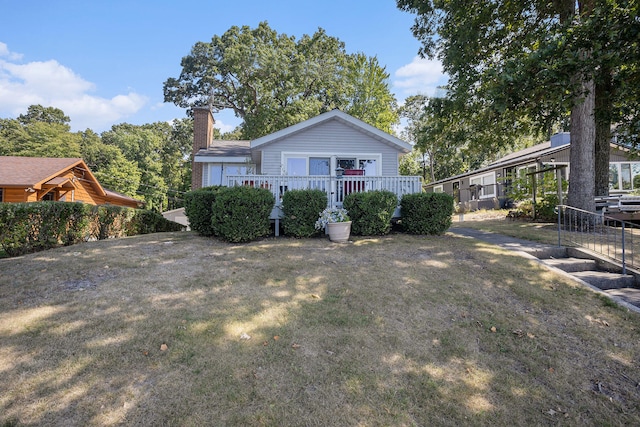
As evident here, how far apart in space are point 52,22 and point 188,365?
12.3 m

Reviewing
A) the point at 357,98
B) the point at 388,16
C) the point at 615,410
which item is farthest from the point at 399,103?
the point at 615,410

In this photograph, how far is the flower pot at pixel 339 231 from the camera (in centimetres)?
699

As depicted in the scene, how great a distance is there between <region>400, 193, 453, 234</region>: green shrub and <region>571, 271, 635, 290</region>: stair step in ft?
9.81

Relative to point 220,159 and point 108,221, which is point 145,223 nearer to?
point 108,221

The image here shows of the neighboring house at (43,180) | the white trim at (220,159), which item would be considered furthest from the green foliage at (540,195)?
the neighboring house at (43,180)

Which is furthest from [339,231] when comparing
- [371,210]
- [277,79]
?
[277,79]

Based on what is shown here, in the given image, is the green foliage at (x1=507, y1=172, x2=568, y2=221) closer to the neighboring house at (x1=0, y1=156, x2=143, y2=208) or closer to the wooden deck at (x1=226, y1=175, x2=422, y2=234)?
the wooden deck at (x1=226, y1=175, x2=422, y2=234)

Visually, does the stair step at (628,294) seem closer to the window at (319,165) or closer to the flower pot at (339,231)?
the flower pot at (339,231)

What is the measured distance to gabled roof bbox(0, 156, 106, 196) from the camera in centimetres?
1449

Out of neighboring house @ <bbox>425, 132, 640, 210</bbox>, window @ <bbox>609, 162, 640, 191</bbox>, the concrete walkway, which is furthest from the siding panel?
window @ <bbox>609, 162, 640, 191</bbox>

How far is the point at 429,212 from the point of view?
7.70 metres

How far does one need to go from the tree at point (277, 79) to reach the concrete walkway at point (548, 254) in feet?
56.0

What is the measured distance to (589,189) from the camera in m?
8.84

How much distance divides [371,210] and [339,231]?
3.38 feet
